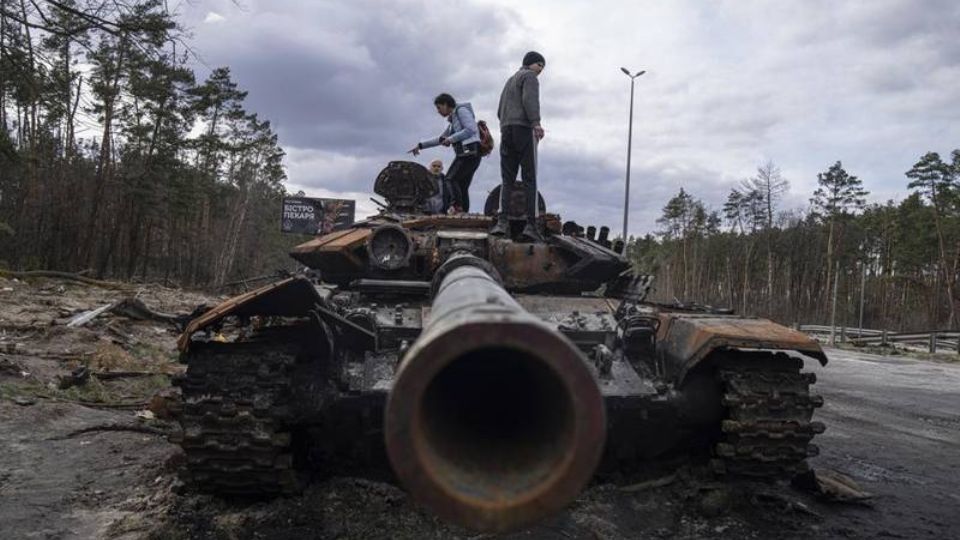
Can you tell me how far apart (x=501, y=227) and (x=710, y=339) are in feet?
7.50

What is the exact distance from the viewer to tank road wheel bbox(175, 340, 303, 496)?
4840 millimetres

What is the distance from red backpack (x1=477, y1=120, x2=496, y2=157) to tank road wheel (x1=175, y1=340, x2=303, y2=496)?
4.38 m

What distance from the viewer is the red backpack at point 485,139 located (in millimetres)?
8977

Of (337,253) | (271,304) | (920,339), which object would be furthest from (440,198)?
(920,339)

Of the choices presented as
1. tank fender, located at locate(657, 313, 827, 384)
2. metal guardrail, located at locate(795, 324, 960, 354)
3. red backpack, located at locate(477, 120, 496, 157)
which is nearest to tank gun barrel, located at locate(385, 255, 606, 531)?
tank fender, located at locate(657, 313, 827, 384)

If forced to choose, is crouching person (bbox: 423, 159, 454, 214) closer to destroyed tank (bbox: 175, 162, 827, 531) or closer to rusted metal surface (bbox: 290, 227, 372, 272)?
destroyed tank (bbox: 175, 162, 827, 531)

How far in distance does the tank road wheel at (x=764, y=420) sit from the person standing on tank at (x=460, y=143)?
429cm

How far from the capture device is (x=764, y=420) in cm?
512

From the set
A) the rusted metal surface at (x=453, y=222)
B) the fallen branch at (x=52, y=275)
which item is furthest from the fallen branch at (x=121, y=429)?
the fallen branch at (x=52, y=275)

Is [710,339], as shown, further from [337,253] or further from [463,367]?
[463,367]

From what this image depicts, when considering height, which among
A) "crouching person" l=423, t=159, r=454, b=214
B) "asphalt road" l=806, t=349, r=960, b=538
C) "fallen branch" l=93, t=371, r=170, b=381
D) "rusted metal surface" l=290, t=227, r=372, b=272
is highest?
"crouching person" l=423, t=159, r=454, b=214

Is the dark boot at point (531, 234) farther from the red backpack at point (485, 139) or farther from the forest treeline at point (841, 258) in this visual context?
the forest treeline at point (841, 258)

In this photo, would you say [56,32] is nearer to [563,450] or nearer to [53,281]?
[563,450]

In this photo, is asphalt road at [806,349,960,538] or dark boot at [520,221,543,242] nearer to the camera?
asphalt road at [806,349,960,538]
